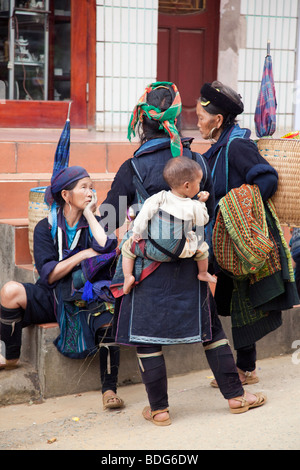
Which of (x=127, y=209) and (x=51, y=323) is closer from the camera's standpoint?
(x=127, y=209)

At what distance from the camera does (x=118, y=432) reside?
353cm

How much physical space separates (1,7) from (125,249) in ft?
17.2

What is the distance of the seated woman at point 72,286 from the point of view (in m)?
3.97

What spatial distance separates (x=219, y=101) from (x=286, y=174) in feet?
1.87

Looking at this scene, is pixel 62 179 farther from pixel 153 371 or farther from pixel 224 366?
pixel 224 366

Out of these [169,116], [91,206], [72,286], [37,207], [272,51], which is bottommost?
[72,286]

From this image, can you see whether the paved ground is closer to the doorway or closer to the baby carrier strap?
the baby carrier strap

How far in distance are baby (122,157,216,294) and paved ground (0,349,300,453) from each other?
0.79 metres

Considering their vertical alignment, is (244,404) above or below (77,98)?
below

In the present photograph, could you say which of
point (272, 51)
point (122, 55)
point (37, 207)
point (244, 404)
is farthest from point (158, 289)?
point (272, 51)

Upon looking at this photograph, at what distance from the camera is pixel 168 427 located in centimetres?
352

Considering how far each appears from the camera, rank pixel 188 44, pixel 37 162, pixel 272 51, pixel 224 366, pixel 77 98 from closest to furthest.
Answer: pixel 224 366
pixel 37 162
pixel 77 98
pixel 272 51
pixel 188 44

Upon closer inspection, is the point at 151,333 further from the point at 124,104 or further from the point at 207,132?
the point at 124,104
